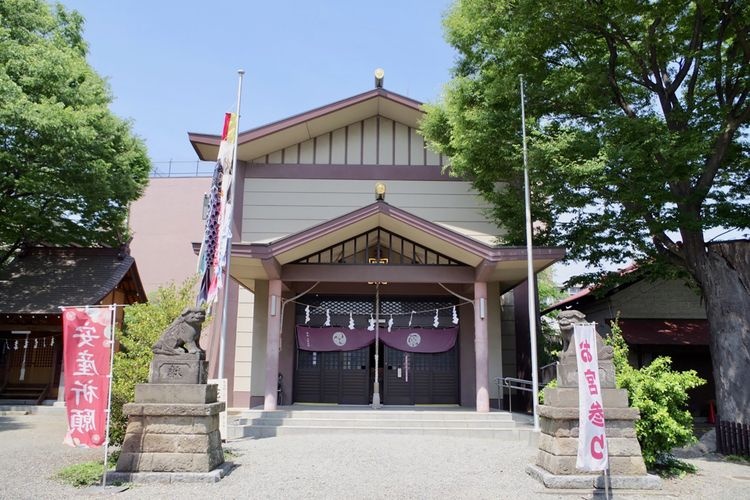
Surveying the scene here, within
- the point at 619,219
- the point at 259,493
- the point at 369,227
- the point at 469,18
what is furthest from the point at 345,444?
the point at 469,18

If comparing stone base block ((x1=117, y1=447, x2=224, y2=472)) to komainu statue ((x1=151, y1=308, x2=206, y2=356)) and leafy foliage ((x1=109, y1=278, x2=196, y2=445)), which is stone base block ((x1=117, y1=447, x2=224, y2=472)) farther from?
komainu statue ((x1=151, y1=308, x2=206, y2=356))

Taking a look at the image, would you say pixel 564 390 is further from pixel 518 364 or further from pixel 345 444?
pixel 518 364

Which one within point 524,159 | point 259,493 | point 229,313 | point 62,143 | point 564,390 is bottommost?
point 259,493

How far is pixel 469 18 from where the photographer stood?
14008mm

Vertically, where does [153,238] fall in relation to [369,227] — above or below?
above

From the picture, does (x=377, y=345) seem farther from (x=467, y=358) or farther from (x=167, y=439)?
(x=167, y=439)

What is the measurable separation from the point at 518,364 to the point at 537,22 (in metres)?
9.53

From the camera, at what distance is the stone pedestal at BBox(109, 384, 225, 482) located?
7262 mm

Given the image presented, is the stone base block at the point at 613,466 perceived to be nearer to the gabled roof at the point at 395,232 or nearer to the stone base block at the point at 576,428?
the stone base block at the point at 576,428

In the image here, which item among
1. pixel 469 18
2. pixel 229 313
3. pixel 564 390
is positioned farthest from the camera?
pixel 229 313

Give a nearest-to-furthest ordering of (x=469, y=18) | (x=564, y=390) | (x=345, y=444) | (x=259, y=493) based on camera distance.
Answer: (x=259, y=493)
(x=564, y=390)
(x=345, y=444)
(x=469, y=18)

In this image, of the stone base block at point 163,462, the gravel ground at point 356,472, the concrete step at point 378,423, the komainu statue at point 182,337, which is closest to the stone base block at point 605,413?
the gravel ground at point 356,472

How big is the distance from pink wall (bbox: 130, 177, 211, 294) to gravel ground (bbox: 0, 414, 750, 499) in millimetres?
17954

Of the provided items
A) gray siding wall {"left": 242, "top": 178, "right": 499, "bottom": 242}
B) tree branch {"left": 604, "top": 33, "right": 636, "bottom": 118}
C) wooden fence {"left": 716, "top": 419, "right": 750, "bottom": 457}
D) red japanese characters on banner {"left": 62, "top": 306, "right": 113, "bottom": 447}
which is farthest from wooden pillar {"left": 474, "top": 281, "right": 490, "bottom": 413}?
red japanese characters on banner {"left": 62, "top": 306, "right": 113, "bottom": 447}
